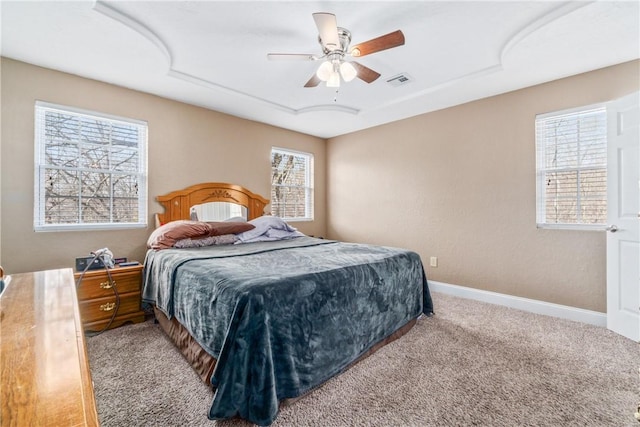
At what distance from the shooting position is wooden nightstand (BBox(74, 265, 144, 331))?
99.9 inches

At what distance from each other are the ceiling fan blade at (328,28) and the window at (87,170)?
2445mm

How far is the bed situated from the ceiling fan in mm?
1473

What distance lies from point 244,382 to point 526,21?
3094 mm

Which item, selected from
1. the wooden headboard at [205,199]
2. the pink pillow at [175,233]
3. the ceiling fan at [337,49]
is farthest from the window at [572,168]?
the pink pillow at [175,233]

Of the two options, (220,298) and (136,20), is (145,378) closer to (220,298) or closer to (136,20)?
(220,298)

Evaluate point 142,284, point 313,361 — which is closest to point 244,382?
point 313,361

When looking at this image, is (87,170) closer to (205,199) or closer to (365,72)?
(205,199)

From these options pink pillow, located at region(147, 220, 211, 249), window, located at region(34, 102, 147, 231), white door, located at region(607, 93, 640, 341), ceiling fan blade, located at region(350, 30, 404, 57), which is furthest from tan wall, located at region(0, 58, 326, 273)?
white door, located at region(607, 93, 640, 341)

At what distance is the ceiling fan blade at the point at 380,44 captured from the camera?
1.90 metres

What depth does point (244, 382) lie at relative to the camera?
146cm

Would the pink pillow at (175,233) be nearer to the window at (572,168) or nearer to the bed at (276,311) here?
the bed at (276,311)

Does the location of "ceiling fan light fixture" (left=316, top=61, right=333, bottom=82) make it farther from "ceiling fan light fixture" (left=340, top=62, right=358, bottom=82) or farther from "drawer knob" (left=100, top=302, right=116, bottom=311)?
"drawer knob" (left=100, top=302, right=116, bottom=311)

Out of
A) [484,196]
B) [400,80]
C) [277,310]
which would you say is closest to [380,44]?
[400,80]

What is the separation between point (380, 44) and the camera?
6.57 ft
